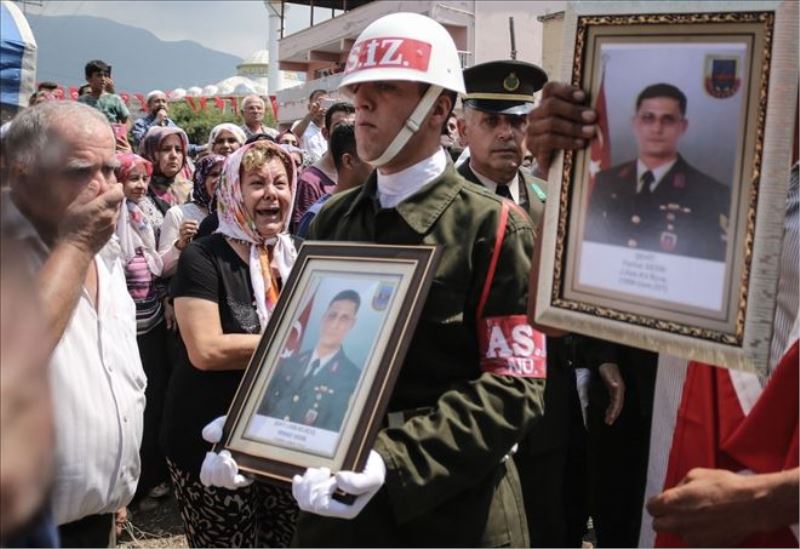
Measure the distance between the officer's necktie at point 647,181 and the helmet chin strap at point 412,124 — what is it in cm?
74

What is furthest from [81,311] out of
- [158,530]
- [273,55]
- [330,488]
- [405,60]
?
[273,55]

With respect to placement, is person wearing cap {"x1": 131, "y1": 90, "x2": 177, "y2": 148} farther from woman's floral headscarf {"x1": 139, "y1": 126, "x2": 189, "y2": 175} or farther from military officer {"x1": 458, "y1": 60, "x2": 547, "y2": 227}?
military officer {"x1": 458, "y1": 60, "x2": 547, "y2": 227}

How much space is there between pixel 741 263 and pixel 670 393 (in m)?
0.70

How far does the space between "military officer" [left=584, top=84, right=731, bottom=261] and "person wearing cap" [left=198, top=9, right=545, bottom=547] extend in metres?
0.47

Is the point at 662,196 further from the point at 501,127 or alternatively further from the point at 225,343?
the point at 501,127

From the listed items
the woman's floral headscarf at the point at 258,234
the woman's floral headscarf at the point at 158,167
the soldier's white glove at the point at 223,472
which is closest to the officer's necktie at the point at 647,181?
the soldier's white glove at the point at 223,472

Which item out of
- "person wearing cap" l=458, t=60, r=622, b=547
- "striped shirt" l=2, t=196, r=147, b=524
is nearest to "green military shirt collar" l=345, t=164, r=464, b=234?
"striped shirt" l=2, t=196, r=147, b=524

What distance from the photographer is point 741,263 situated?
1.54 metres

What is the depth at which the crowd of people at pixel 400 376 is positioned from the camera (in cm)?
168

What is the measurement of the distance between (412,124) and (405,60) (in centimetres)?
17

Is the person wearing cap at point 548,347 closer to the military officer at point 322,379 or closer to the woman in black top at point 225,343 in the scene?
the woman in black top at point 225,343

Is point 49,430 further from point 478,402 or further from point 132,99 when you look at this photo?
point 132,99

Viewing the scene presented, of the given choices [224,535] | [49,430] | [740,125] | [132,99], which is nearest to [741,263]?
[740,125]

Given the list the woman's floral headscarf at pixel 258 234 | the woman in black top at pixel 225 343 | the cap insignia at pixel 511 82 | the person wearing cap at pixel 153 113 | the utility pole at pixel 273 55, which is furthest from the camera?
the utility pole at pixel 273 55
